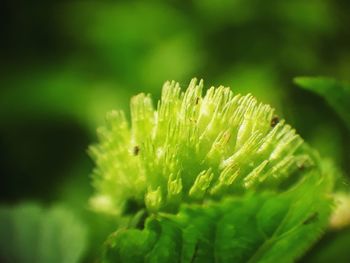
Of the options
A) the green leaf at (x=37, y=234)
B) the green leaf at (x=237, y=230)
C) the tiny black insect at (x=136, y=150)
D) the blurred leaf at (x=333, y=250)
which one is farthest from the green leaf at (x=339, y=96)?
the green leaf at (x=37, y=234)

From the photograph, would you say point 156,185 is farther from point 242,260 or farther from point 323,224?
point 323,224

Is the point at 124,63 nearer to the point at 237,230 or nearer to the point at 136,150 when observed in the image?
the point at 136,150

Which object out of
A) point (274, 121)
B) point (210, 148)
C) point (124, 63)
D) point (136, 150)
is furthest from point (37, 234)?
point (124, 63)

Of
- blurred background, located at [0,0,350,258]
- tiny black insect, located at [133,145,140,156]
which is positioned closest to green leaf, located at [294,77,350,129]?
tiny black insect, located at [133,145,140,156]

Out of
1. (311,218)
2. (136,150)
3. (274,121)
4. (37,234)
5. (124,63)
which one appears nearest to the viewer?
(311,218)

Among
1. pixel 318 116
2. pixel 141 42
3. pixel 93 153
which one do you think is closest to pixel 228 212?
pixel 93 153

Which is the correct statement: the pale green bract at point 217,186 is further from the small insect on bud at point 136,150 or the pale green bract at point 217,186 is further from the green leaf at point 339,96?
the green leaf at point 339,96

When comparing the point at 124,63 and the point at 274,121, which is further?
the point at 124,63
